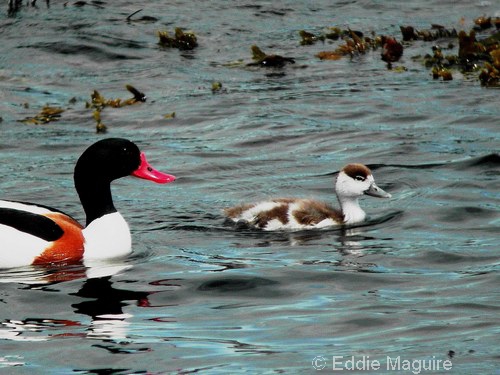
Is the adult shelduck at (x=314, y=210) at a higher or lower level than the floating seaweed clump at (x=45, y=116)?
lower

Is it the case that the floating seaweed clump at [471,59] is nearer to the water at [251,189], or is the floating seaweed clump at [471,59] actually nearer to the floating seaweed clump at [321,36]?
the water at [251,189]

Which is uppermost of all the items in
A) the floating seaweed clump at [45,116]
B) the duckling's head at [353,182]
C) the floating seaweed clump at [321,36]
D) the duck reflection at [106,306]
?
the floating seaweed clump at [321,36]

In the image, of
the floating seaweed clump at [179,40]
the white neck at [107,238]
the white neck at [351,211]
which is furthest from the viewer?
the floating seaweed clump at [179,40]

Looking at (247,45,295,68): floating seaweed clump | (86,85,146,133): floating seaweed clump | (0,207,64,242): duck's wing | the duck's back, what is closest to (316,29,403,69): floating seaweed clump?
(247,45,295,68): floating seaweed clump

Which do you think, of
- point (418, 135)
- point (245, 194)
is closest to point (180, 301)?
point (245, 194)

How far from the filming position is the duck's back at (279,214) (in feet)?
37.2

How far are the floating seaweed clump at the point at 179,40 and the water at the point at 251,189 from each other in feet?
0.48

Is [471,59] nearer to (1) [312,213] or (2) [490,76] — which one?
(2) [490,76]

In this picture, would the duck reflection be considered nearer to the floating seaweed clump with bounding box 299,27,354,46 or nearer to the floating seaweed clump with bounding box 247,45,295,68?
the floating seaweed clump with bounding box 247,45,295,68

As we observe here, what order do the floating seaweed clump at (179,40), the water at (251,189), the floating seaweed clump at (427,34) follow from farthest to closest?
the floating seaweed clump at (179,40), the floating seaweed clump at (427,34), the water at (251,189)

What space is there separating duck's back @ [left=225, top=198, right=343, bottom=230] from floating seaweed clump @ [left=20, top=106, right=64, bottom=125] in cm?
471

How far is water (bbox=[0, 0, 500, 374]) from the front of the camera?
26.6ft

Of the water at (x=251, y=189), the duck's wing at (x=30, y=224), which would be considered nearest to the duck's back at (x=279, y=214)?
the water at (x=251, y=189)

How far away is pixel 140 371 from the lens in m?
7.57
